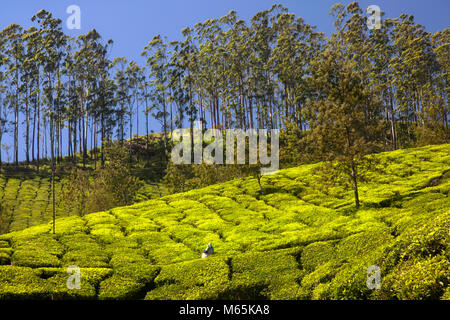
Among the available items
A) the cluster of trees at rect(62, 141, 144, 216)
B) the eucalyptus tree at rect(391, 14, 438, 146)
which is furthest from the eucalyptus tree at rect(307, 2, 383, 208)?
the eucalyptus tree at rect(391, 14, 438, 146)

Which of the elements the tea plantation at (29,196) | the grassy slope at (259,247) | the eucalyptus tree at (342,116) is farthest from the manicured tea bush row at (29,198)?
the eucalyptus tree at (342,116)

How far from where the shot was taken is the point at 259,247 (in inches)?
997

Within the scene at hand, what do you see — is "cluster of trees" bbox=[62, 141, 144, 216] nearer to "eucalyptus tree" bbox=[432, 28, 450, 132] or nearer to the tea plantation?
the tea plantation

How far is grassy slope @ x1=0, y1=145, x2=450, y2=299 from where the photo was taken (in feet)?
52.3

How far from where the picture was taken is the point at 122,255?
88.4ft

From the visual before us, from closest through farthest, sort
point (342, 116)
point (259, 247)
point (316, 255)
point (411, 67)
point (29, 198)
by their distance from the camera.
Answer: point (316, 255) < point (259, 247) < point (342, 116) < point (29, 198) < point (411, 67)

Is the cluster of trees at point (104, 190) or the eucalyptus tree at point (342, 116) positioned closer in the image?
the eucalyptus tree at point (342, 116)

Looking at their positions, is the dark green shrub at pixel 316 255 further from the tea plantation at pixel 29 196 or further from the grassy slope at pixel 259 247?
the tea plantation at pixel 29 196

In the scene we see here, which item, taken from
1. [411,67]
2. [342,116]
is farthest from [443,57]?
[342,116]

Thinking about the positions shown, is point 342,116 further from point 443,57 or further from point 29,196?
point 443,57

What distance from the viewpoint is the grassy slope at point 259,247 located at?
15930 mm

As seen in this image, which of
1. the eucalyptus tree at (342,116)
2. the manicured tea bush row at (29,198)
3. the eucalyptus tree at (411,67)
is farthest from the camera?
the eucalyptus tree at (411,67)
